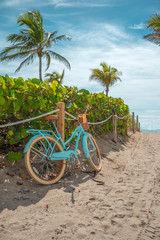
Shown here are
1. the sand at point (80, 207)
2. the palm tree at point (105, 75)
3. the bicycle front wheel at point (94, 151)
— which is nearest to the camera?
the sand at point (80, 207)

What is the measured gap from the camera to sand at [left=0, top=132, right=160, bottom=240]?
230 cm

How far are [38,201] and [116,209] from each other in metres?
1.10

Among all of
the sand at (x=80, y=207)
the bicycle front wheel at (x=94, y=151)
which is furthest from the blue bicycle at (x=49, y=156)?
the bicycle front wheel at (x=94, y=151)

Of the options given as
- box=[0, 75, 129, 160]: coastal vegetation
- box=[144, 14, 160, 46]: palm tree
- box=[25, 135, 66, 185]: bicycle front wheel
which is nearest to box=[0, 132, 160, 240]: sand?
box=[25, 135, 66, 185]: bicycle front wheel

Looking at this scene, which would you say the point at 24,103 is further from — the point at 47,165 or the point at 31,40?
the point at 31,40

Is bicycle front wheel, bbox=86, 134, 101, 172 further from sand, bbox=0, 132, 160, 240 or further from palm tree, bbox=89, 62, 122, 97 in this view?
palm tree, bbox=89, 62, 122, 97

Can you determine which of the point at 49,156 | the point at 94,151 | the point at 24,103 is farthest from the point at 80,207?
the point at 94,151

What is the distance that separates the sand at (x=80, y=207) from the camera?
90.7 inches

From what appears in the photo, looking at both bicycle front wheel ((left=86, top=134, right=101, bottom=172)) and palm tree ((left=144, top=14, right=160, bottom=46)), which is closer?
bicycle front wheel ((left=86, top=134, right=101, bottom=172))

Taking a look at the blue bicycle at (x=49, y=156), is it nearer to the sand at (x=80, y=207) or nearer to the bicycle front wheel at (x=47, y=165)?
the bicycle front wheel at (x=47, y=165)

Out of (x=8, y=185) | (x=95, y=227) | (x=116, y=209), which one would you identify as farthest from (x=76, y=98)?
(x=95, y=227)

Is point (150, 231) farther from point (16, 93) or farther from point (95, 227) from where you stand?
point (16, 93)

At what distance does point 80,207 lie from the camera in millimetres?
2914

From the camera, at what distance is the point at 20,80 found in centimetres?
372
